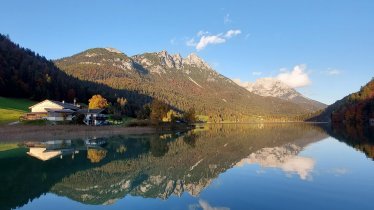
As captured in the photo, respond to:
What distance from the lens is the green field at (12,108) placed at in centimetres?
8147

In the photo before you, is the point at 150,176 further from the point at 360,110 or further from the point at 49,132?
the point at 360,110

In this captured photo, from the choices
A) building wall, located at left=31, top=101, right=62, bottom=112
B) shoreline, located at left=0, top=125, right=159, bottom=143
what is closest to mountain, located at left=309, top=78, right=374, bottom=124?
shoreline, located at left=0, top=125, right=159, bottom=143

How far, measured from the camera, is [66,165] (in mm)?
32250

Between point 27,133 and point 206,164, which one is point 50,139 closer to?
point 27,133

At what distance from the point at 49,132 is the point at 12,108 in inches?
1626

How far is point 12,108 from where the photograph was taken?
322 feet

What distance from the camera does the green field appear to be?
3208 inches

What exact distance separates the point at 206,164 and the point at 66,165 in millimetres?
13724

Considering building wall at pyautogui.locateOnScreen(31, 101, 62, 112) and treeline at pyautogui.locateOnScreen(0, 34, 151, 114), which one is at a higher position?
treeline at pyautogui.locateOnScreen(0, 34, 151, 114)

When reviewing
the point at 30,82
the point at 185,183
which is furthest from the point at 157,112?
the point at 185,183

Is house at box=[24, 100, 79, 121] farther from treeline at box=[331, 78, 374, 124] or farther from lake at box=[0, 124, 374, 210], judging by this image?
treeline at box=[331, 78, 374, 124]

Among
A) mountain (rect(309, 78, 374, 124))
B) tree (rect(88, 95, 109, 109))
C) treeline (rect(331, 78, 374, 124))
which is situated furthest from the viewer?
mountain (rect(309, 78, 374, 124))

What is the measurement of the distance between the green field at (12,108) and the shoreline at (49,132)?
1832 centimetres

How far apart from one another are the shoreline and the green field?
18319 mm
